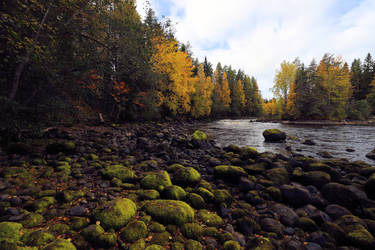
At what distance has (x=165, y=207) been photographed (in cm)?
353

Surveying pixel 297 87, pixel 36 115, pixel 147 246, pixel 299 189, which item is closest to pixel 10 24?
pixel 36 115

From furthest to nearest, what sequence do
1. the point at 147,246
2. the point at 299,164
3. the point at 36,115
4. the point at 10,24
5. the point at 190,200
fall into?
the point at 299,164
the point at 36,115
the point at 10,24
the point at 190,200
the point at 147,246

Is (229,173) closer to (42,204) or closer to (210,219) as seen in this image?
(210,219)

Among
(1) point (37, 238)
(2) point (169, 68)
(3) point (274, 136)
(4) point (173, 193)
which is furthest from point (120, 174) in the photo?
(2) point (169, 68)

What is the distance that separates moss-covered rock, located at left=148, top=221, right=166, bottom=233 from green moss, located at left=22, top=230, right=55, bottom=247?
1544 millimetres

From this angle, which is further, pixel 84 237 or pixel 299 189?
pixel 299 189

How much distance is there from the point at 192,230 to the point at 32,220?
2910mm

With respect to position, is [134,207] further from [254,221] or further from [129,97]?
[129,97]

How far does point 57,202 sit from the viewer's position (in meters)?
3.56

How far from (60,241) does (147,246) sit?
129 centimetres

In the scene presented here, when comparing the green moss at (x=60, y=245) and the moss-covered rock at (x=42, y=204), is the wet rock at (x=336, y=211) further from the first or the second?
the moss-covered rock at (x=42, y=204)

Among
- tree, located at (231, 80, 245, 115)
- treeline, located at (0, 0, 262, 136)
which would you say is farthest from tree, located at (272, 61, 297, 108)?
treeline, located at (0, 0, 262, 136)

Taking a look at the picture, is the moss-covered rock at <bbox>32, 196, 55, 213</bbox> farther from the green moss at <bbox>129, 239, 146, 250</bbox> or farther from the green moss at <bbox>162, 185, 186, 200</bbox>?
the green moss at <bbox>162, 185, 186, 200</bbox>

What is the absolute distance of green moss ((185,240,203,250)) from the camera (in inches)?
108
